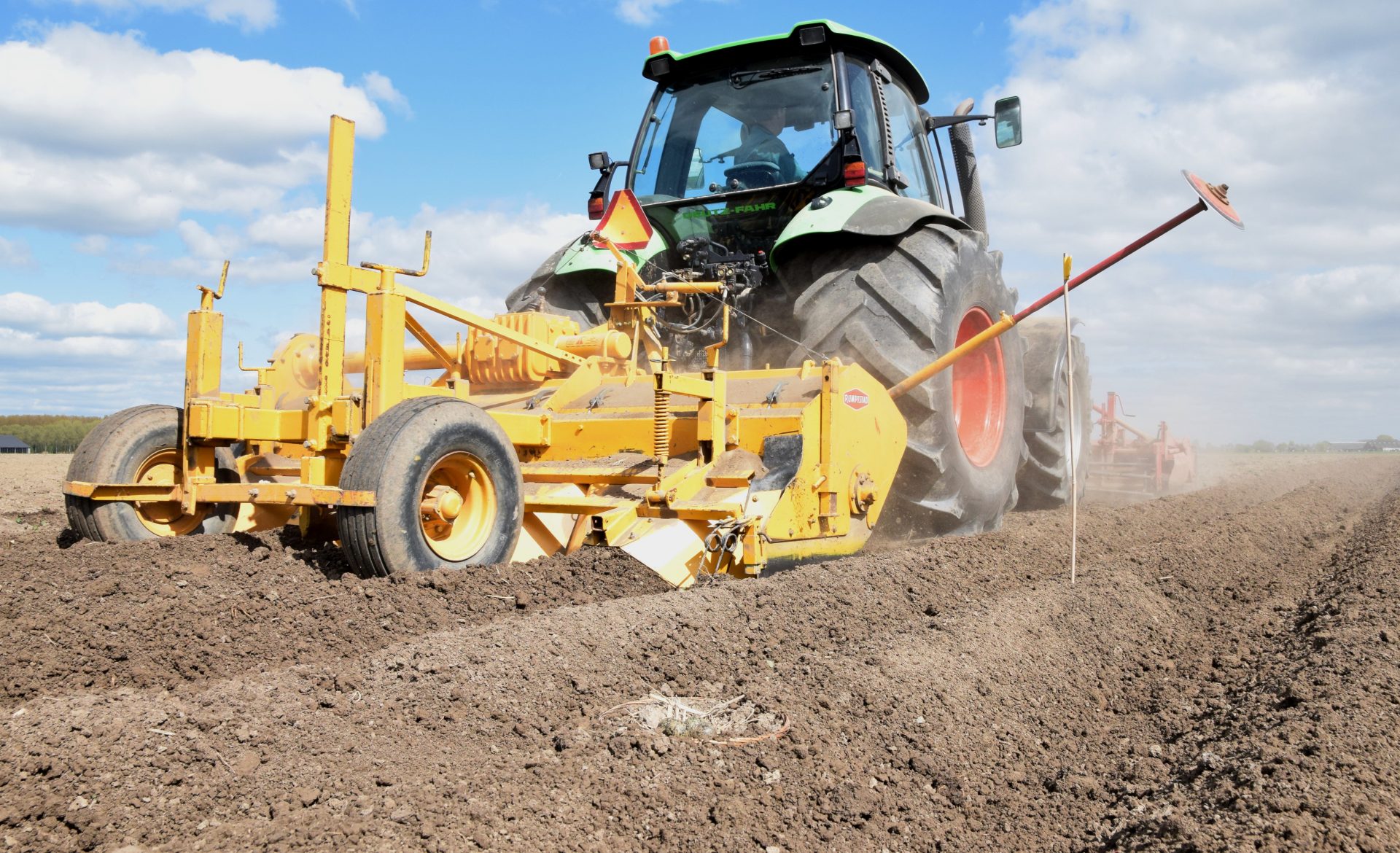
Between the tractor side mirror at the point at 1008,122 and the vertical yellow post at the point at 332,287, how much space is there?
154 inches

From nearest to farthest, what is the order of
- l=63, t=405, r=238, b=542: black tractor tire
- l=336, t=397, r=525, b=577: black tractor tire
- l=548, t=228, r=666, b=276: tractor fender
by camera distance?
l=336, t=397, r=525, b=577: black tractor tire
l=63, t=405, r=238, b=542: black tractor tire
l=548, t=228, r=666, b=276: tractor fender

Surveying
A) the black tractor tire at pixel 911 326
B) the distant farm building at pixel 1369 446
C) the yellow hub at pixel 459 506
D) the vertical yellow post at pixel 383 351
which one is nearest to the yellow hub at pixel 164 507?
the vertical yellow post at pixel 383 351

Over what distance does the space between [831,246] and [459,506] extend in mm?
2226

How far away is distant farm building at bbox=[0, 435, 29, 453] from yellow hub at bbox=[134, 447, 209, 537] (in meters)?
16.9

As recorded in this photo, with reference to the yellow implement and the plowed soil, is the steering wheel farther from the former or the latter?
the plowed soil

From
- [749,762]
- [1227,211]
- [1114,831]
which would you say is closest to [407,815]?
[749,762]

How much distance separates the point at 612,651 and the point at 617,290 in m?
2.48

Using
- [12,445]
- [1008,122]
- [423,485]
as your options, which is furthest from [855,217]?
[12,445]

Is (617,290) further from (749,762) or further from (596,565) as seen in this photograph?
(749,762)

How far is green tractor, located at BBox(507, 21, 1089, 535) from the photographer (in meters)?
4.68

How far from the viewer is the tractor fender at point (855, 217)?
464 centimetres

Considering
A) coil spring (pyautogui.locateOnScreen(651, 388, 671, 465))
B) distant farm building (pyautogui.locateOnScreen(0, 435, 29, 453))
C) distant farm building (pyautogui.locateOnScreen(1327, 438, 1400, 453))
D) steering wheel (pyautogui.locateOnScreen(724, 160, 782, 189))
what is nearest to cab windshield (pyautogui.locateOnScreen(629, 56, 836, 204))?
steering wheel (pyautogui.locateOnScreen(724, 160, 782, 189))

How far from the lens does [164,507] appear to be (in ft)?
13.8

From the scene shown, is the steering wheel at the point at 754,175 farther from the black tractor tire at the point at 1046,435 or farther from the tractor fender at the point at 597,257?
the black tractor tire at the point at 1046,435
